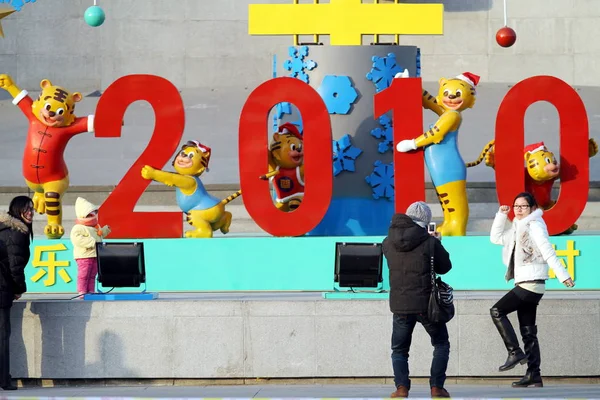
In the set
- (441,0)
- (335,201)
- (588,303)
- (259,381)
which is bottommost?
(259,381)

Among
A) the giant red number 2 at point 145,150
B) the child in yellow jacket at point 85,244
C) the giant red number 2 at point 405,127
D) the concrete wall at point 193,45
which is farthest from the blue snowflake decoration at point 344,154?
the concrete wall at point 193,45

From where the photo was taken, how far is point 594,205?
49.7ft

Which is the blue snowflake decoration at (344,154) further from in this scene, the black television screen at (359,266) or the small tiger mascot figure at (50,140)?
the black television screen at (359,266)

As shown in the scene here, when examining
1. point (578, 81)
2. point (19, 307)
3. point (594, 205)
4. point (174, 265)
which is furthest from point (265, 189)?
point (578, 81)

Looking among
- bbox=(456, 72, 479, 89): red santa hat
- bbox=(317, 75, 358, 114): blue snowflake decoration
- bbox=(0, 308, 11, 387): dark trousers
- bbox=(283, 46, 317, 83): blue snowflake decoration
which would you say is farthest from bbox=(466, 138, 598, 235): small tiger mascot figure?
bbox=(0, 308, 11, 387): dark trousers

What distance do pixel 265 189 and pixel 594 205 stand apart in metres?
5.53

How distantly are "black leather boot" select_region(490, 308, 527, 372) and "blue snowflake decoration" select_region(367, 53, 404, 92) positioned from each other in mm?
4287

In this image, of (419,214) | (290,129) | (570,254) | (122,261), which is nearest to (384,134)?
(290,129)

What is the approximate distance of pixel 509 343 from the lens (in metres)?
8.56

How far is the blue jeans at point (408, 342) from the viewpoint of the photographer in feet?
25.6

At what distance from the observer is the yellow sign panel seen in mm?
12398

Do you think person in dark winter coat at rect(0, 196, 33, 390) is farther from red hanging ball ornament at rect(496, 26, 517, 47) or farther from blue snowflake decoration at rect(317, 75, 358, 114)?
red hanging ball ornament at rect(496, 26, 517, 47)

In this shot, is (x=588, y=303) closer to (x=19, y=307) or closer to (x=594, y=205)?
(x=19, y=307)

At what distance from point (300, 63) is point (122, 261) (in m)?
3.81
